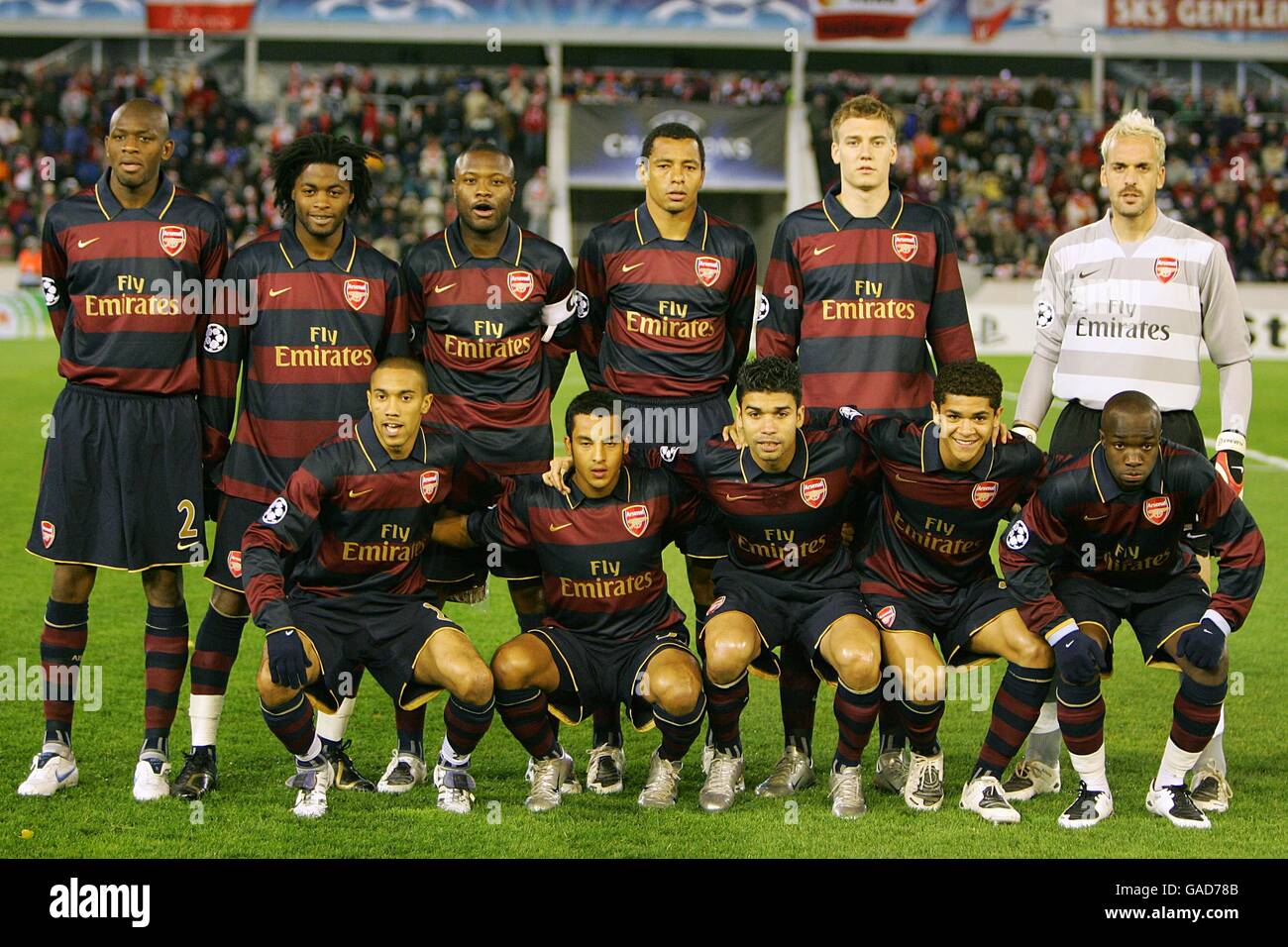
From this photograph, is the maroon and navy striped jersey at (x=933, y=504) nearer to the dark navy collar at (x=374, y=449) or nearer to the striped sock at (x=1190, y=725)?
the striped sock at (x=1190, y=725)

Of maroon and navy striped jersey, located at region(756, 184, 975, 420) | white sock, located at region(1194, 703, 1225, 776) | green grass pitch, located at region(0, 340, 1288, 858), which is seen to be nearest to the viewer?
green grass pitch, located at region(0, 340, 1288, 858)

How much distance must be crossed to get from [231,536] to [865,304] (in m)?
2.12

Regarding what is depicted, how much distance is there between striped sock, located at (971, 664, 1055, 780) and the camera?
179 inches

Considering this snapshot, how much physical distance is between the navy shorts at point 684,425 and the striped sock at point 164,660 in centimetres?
155

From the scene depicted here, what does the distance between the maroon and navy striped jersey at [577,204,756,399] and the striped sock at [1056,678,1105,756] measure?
1562 mm

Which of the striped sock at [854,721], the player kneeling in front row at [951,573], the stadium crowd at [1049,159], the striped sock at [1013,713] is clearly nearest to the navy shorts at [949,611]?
the player kneeling in front row at [951,573]

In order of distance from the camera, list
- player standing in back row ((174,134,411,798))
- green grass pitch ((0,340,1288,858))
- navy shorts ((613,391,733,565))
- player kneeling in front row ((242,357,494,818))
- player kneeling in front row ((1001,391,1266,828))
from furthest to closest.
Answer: navy shorts ((613,391,733,565)) → player standing in back row ((174,134,411,798)) → player kneeling in front row ((242,357,494,818)) → player kneeling in front row ((1001,391,1266,828)) → green grass pitch ((0,340,1288,858))

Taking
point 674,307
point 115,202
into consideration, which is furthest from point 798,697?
point 115,202

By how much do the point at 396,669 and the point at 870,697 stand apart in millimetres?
1404

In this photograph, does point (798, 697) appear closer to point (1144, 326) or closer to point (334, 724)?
point (334, 724)

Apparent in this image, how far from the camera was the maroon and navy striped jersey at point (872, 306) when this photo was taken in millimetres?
4988

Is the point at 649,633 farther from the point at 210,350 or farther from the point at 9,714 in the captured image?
the point at 9,714

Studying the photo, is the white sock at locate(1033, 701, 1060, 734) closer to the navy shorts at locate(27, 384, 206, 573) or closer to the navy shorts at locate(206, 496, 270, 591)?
the navy shorts at locate(206, 496, 270, 591)

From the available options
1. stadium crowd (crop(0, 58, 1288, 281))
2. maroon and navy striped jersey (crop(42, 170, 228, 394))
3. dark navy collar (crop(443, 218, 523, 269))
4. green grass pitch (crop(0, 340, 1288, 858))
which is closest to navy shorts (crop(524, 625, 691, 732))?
green grass pitch (crop(0, 340, 1288, 858))
